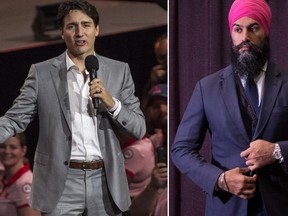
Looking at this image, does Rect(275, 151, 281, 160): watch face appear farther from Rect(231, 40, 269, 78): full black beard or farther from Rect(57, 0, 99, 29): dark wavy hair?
Rect(57, 0, 99, 29): dark wavy hair

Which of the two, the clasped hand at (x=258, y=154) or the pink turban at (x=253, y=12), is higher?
the pink turban at (x=253, y=12)

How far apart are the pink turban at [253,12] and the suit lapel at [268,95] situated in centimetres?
20

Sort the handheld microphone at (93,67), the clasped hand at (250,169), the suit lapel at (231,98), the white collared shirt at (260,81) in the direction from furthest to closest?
1. the handheld microphone at (93,67)
2. the white collared shirt at (260,81)
3. the suit lapel at (231,98)
4. the clasped hand at (250,169)

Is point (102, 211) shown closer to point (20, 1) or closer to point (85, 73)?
point (85, 73)

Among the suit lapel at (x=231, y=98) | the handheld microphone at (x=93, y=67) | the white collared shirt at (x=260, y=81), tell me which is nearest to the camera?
the suit lapel at (x=231, y=98)

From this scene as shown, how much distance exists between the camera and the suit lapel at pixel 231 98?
7.29ft

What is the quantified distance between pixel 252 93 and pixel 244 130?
19 centimetres

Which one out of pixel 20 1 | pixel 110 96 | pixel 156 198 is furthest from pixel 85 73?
pixel 156 198

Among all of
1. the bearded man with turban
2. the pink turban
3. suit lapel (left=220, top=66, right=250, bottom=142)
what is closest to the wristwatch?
the bearded man with turban

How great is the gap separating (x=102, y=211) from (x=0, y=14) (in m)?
1.19

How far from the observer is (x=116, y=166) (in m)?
2.74

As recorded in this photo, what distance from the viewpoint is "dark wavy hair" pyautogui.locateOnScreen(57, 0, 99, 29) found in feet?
9.11

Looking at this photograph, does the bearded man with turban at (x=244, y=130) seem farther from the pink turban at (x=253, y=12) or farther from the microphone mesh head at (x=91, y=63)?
the microphone mesh head at (x=91, y=63)

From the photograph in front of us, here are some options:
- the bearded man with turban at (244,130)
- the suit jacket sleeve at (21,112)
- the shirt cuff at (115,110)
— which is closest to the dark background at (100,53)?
the suit jacket sleeve at (21,112)
